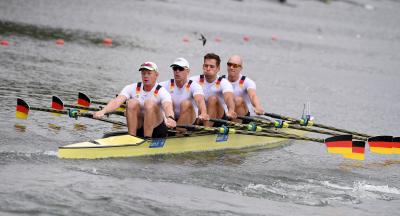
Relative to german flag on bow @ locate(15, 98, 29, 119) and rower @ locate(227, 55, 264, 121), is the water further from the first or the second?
rower @ locate(227, 55, 264, 121)

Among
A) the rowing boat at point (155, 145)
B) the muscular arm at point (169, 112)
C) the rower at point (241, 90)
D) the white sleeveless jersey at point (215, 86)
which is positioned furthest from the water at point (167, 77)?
the white sleeveless jersey at point (215, 86)

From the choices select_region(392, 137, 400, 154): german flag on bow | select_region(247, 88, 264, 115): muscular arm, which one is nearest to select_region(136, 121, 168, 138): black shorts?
select_region(247, 88, 264, 115): muscular arm

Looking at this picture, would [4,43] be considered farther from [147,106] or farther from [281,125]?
[147,106]

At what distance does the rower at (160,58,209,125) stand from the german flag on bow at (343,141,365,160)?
10.4 ft

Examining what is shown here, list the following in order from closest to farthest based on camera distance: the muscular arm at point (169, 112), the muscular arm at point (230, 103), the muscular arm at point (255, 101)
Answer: the muscular arm at point (169, 112), the muscular arm at point (230, 103), the muscular arm at point (255, 101)

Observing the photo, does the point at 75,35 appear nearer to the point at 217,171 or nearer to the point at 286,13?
the point at 217,171

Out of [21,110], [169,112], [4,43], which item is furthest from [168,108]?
[4,43]

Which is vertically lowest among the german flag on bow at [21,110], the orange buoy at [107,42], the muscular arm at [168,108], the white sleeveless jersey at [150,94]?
the german flag on bow at [21,110]

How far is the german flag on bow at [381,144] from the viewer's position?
1561 cm

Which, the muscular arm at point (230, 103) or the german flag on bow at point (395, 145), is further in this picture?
the german flag on bow at point (395, 145)

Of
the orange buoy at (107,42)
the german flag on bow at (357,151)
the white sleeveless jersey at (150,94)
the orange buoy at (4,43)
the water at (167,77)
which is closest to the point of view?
the water at (167,77)

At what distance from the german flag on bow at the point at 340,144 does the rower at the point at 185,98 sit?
2634 millimetres

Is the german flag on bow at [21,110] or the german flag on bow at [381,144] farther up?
the german flag on bow at [21,110]

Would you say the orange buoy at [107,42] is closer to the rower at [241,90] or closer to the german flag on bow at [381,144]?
the rower at [241,90]
